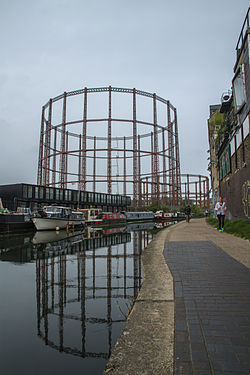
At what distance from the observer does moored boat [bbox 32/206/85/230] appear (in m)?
22.7

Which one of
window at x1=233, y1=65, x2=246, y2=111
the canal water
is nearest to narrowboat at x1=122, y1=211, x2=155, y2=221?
window at x1=233, y1=65, x2=246, y2=111

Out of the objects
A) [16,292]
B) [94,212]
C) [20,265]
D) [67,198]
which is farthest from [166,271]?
[67,198]

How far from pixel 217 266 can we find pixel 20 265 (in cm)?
518

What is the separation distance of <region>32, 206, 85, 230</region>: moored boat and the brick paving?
64.3 feet

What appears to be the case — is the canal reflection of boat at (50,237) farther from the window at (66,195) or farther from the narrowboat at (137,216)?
the narrowboat at (137,216)

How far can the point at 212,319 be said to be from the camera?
253cm

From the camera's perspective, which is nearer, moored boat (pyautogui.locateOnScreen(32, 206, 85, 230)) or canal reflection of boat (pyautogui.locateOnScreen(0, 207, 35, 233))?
canal reflection of boat (pyautogui.locateOnScreen(0, 207, 35, 233))

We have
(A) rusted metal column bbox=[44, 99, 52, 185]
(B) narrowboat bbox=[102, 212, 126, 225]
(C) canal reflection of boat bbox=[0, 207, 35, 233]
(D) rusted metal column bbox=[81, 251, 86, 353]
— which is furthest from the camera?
(A) rusted metal column bbox=[44, 99, 52, 185]

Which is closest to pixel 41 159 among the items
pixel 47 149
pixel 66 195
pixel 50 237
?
pixel 47 149

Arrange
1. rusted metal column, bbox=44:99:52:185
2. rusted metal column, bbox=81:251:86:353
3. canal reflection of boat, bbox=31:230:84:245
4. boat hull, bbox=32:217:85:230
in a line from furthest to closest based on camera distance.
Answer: rusted metal column, bbox=44:99:52:185
boat hull, bbox=32:217:85:230
canal reflection of boat, bbox=31:230:84:245
rusted metal column, bbox=81:251:86:353

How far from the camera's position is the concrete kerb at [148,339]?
72.2 inches

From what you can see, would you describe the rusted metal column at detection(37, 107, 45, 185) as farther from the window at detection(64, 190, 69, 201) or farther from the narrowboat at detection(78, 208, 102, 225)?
the narrowboat at detection(78, 208, 102, 225)

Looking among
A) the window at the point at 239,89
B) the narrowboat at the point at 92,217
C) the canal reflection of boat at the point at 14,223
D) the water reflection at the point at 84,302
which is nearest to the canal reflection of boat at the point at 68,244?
the water reflection at the point at 84,302

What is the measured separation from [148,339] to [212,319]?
27.6 inches
